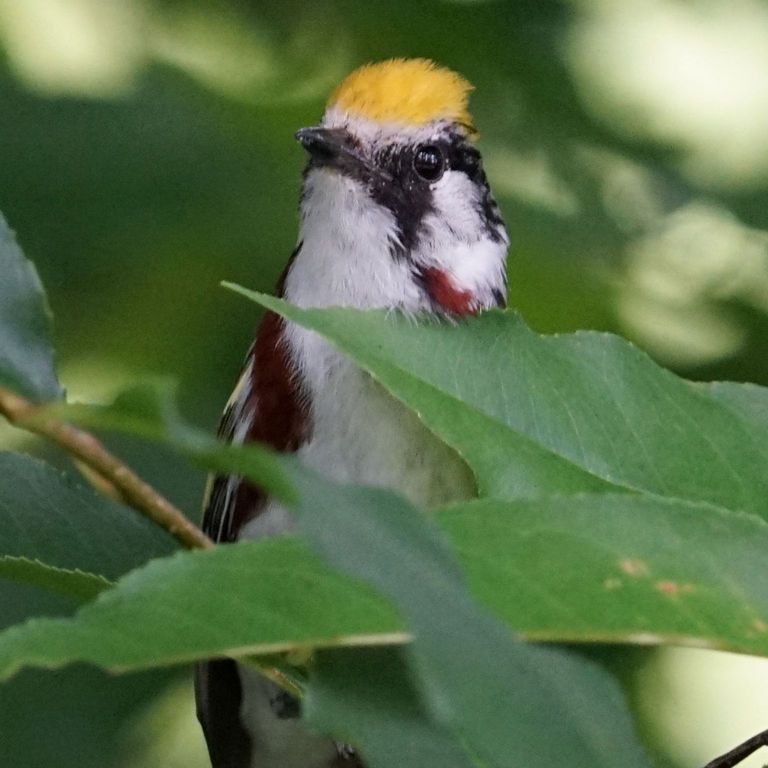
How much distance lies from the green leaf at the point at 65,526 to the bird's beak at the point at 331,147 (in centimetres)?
81

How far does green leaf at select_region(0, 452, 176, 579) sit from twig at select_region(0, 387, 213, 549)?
0.29 metres

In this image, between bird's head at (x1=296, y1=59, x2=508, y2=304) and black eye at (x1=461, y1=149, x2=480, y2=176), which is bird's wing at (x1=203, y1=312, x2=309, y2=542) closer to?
bird's head at (x1=296, y1=59, x2=508, y2=304)

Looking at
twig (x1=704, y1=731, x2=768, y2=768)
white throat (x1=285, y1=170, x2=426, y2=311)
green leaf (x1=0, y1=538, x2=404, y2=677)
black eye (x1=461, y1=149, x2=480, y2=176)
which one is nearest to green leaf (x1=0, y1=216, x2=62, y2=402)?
green leaf (x1=0, y1=538, x2=404, y2=677)

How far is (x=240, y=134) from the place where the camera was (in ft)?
6.61

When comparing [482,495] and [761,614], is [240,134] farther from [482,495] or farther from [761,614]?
[761,614]

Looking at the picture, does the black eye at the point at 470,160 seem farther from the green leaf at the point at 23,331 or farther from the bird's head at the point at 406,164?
the green leaf at the point at 23,331

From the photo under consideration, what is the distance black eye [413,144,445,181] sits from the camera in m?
2.02

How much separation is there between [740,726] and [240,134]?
1311 millimetres

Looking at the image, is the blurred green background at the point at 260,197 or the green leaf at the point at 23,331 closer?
the green leaf at the point at 23,331

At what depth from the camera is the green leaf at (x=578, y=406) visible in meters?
1.01

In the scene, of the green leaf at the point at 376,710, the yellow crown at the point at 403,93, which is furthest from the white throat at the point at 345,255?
the green leaf at the point at 376,710

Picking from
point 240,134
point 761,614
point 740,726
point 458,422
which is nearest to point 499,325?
point 458,422

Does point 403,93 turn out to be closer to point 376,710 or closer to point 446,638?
point 376,710

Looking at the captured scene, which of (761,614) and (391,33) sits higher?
(391,33)
